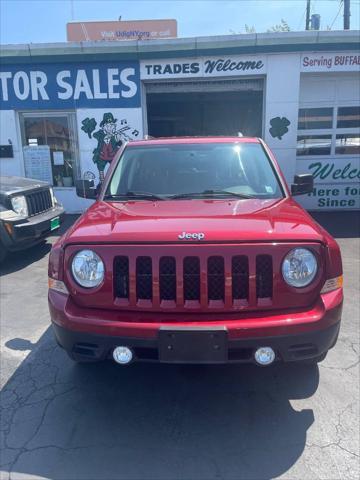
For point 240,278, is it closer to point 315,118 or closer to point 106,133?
point 106,133

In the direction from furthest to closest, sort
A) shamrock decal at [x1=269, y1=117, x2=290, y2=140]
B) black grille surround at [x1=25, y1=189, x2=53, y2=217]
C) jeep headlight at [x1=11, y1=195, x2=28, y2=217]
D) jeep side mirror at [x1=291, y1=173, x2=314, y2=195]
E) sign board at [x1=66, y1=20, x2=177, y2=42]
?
1. sign board at [x1=66, y1=20, x2=177, y2=42]
2. shamrock decal at [x1=269, y1=117, x2=290, y2=140]
3. black grille surround at [x1=25, y1=189, x2=53, y2=217]
4. jeep headlight at [x1=11, y1=195, x2=28, y2=217]
5. jeep side mirror at [x1=291, y1=173, x2=314, y2=195]

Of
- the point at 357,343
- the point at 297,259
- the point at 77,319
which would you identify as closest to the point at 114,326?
the point at 77,319

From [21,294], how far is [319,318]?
406 centimetres

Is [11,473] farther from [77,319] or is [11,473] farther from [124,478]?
[77,319]

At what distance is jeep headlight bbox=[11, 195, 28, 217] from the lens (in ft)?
20.5

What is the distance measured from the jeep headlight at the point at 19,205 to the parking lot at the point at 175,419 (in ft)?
9.23

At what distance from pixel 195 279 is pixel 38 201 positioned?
4.90 m

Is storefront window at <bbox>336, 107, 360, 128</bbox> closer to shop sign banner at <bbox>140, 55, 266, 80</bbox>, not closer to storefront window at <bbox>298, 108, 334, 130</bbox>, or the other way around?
storefront window at <bbox>298, 108, 334, 130</bbox>

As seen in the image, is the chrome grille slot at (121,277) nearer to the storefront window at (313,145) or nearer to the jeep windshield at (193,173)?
the jeep windshield at (193,173)

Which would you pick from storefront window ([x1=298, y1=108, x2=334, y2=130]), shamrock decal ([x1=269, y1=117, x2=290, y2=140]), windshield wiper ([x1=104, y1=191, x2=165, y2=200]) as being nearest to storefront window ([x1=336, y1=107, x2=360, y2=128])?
storefront window ([x1=298, y1=108, x2=334, y2=130])

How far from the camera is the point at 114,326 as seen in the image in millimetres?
2559

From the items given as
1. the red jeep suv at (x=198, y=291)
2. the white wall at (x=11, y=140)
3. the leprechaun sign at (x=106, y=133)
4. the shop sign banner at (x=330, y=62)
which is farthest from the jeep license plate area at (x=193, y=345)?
the white wall at (x=11, y=140)

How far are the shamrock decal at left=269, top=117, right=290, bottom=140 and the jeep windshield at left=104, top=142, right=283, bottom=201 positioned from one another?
6.39 m

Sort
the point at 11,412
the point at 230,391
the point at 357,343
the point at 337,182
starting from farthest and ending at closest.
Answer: the point at 337,182, the point at 357,343, the point at 230,391, the point at 11,412
